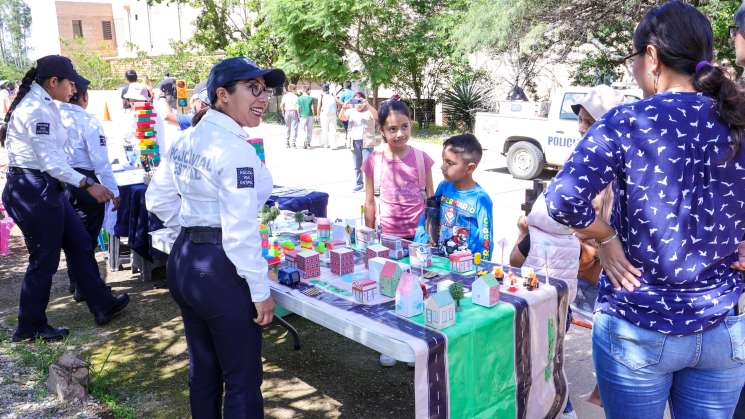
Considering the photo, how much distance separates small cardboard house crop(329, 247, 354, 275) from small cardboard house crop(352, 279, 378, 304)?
0.37 meters

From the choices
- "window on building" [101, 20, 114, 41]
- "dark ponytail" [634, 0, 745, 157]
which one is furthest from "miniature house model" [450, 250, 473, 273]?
"window on building" [101, 20, 114, 41]

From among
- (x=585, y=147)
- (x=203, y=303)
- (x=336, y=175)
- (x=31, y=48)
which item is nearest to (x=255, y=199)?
(x=203, y=303)

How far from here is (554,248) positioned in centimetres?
296

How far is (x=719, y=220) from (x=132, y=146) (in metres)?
6.77

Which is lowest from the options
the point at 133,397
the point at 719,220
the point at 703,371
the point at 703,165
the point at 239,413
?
the point at 133,397

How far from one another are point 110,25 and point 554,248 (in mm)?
62176

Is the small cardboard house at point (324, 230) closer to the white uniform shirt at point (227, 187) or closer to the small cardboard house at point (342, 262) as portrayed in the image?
the small cardboard house at point (342, 262)

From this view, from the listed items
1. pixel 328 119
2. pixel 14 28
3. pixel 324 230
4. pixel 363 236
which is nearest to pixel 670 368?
pixel 363 236

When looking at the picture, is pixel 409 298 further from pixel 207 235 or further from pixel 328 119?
pixel 328 119

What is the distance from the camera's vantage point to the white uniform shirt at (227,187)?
2.28 meters

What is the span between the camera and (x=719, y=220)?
162 cm

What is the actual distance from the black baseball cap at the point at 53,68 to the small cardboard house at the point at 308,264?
2.64m

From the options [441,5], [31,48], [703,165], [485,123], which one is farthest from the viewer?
[31,48]

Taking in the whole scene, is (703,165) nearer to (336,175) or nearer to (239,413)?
(239,413)
